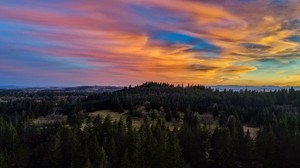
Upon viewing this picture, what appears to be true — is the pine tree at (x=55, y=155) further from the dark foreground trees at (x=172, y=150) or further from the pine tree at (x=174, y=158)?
the pine tree at (x=174, y=158)

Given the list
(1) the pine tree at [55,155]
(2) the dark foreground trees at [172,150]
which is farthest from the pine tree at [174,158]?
(1) the pine tree at [55,155]

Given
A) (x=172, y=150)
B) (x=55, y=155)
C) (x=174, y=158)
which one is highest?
(x=172, y=150)

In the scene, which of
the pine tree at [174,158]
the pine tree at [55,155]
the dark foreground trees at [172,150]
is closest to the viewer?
the pine tree at [174,158]

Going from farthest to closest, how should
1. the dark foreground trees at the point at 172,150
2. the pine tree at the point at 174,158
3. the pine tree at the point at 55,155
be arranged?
the pine tree at the point at 55,155, the dark foreground trees at the point at 172,150, the pine tree at the point at 174,158

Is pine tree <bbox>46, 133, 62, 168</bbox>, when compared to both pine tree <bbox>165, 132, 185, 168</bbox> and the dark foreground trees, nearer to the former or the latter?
the dark foreground trees

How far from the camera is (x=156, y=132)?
105062mm

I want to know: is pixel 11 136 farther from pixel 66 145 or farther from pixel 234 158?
pixel 234 158

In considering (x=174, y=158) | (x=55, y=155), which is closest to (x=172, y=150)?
(x=174, y=158)

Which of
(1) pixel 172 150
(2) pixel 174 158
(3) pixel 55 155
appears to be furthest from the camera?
(3) pixel 55 155

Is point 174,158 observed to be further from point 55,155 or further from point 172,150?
point 55,155

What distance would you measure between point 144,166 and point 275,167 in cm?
3702

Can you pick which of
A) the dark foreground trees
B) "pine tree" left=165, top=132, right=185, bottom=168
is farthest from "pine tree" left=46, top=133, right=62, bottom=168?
"pine tree" left=165, top=132, right=185, bottom=168

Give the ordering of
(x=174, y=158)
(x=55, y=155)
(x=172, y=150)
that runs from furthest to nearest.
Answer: (x=55, y=155) < (x=172, y=150) < (x=174, y=158)

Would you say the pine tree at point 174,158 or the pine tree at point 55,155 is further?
the pine tree at point 55,155
